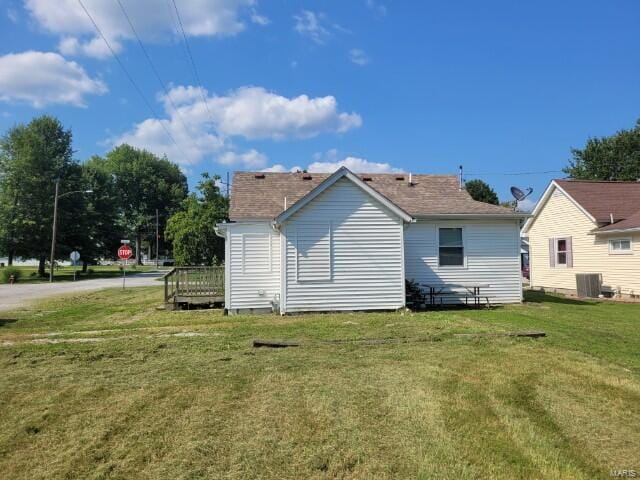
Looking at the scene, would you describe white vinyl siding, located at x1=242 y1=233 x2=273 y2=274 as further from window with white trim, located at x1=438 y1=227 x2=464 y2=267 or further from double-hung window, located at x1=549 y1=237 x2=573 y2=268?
double-hung window, located at x1=549 y1=237 x2=573 y2=268

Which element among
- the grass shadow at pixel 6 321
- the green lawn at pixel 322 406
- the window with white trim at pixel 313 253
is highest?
the window with white trim at pixel 313 253

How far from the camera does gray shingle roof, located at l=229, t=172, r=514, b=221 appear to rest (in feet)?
50.0

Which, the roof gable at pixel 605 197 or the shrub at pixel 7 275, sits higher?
the roof gable at pixel 605 197

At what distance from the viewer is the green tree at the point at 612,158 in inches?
1770

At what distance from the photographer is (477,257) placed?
1549 cm

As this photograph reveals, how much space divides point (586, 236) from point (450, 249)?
28.9 feet

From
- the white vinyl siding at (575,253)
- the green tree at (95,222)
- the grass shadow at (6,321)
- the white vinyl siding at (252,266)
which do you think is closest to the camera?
the grass shadow at (6,321)

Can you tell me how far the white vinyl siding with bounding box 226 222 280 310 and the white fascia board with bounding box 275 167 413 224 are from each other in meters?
1.41

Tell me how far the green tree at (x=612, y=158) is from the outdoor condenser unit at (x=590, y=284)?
31.7 m

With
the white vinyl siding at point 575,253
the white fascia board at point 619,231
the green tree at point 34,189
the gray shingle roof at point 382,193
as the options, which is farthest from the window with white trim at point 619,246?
the green tree at point 34,189

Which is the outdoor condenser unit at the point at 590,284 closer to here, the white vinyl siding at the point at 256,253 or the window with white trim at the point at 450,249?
the window with white trim at the point at 450,249

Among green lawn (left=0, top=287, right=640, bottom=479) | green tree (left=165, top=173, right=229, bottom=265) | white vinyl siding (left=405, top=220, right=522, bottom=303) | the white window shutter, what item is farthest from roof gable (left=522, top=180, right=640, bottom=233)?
green tree (left=165, top=173, right=229, bottom=265)

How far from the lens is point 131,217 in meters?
76.8

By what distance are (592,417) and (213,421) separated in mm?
3857
